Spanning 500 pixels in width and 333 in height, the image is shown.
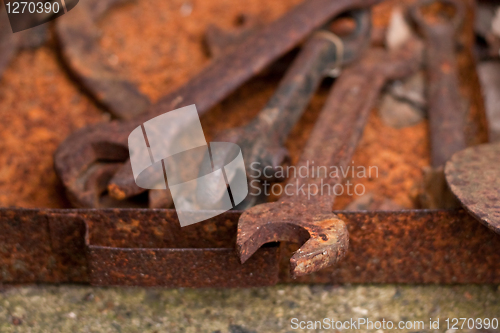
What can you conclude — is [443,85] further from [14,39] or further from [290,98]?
[14,39]

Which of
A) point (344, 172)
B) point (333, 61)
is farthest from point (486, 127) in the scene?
point (344, 172)

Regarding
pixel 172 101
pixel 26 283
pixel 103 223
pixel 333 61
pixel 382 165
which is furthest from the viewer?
pixel 333 61

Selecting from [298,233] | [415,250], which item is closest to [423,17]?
[415,250]

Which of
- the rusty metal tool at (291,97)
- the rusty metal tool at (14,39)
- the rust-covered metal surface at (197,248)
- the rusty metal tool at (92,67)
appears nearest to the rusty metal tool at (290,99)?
the rusty metal tool at (291,97)

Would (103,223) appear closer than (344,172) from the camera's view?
Yes

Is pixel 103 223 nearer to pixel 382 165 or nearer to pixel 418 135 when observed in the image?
pixel 382 165

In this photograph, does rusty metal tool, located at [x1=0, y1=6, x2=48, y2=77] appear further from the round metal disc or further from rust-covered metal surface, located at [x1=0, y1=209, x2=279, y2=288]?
the round metal disc
